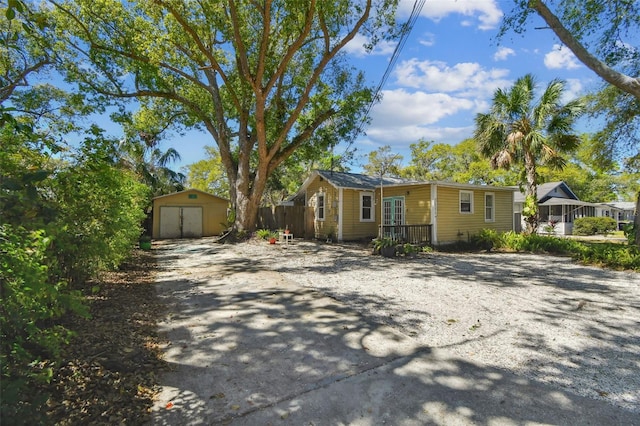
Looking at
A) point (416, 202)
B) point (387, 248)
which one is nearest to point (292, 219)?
point (416, 202)

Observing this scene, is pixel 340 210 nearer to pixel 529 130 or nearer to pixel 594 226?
pixel 529 130

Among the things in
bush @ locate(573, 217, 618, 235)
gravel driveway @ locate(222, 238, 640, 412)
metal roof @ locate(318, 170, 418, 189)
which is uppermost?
metal roof @ locate(318, 170, 418, 189)

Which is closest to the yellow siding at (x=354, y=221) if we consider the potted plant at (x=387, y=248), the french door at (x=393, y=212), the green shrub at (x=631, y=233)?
the french door at (x=393, y=212)

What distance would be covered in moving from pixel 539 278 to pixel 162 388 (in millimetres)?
8116

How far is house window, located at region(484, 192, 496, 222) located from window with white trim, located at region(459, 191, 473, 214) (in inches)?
46.2

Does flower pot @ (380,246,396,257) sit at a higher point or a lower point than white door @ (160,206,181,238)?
lower

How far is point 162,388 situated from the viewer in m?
2.85

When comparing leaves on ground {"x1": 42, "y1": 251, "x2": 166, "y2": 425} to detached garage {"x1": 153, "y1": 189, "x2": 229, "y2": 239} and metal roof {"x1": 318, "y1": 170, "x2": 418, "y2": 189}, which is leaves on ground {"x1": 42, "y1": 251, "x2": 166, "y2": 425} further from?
detached garage {"x1": 153, "y1": 189, "x2": 229, "y2": 239}

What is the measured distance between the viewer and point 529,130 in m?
14.3

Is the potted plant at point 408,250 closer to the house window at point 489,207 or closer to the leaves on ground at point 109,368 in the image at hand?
the house window at point 489,207

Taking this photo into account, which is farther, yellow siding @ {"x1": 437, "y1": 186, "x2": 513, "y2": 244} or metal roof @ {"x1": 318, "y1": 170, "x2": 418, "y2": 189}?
metal roof @ {"x1": 318, "y1": 170, "x2": 418, "y2": 189}

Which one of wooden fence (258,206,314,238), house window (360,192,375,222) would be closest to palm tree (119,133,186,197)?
wooden fence (258,206,314,238)

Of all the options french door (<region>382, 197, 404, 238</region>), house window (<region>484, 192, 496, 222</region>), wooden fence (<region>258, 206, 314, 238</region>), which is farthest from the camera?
wooden fence (<region>258, 206, 314, 238</region>)

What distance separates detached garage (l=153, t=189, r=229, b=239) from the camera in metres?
19.2
